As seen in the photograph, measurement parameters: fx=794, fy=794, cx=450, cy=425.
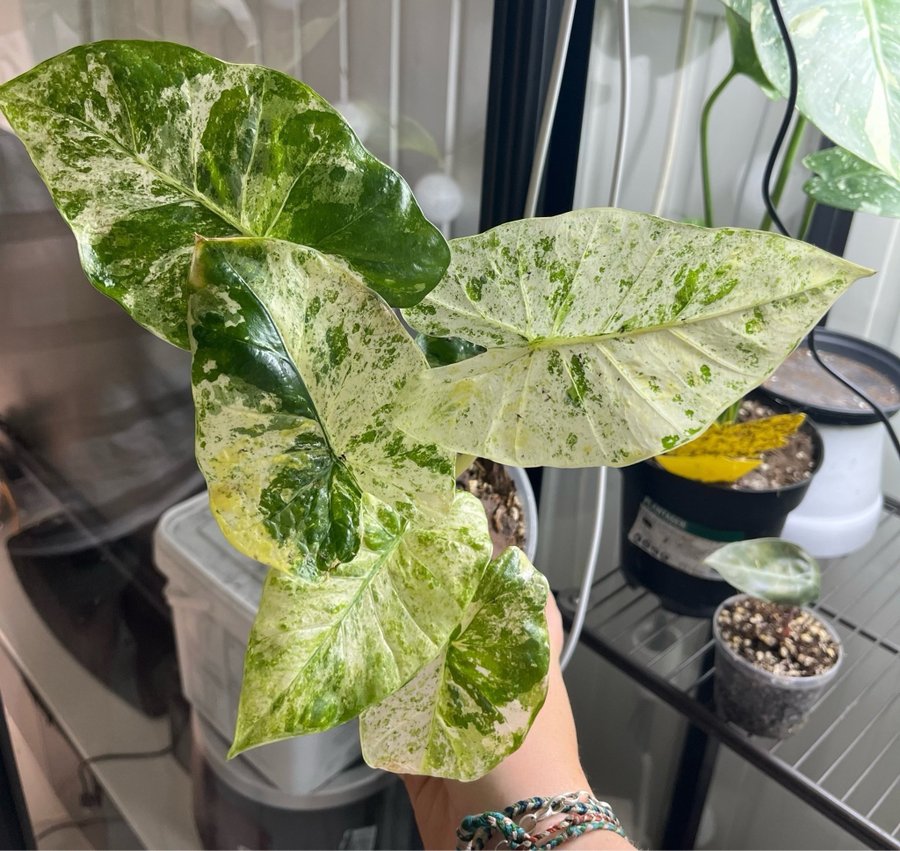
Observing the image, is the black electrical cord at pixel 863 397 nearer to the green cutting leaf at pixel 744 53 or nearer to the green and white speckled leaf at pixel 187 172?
the green cutting leaf at pixel 744 53

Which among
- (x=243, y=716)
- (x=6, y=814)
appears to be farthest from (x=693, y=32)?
(x=6, y=814)

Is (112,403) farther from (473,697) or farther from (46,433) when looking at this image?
(473,697)

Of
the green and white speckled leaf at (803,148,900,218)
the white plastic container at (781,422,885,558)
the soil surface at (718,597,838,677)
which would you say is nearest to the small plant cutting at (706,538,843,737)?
the soil surface at (718,597,838,677)

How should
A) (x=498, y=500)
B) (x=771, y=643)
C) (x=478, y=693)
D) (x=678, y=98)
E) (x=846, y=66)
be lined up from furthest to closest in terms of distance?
(x=678, y=98) → (x=771, y=643) → (x=498, y=500) → (x=846, y=66) → (x=478, y=693)

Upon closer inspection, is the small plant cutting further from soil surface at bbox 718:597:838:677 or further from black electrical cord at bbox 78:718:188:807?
black electrical cord at bbox 78:718:188:807

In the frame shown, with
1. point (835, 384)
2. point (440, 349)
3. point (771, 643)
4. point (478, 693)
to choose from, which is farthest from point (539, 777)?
point (835, 384)

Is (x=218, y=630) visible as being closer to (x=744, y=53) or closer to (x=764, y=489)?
(x=764, y=489)
